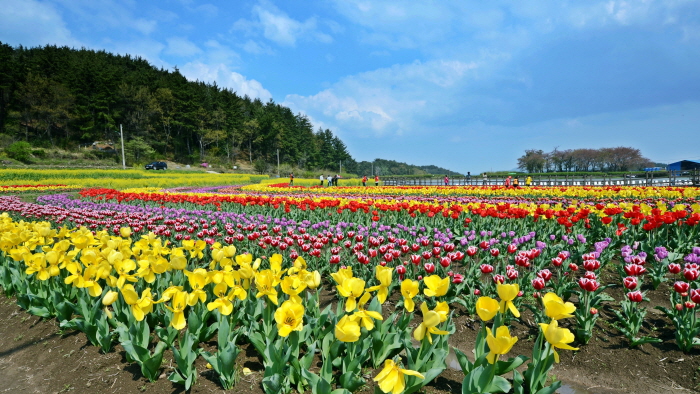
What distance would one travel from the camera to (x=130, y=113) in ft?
213

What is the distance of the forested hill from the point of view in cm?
5547

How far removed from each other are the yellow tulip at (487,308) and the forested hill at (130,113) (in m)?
63.9

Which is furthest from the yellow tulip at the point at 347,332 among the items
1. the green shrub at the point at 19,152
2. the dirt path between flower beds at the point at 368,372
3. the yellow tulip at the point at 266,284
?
the green shrub at the point at 19,152

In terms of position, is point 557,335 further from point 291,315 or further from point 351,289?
point 291,315

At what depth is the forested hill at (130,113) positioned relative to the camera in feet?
182

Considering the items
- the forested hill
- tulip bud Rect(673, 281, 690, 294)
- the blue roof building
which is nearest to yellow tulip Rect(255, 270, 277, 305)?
tulip bud Rect(673, 281, 690, 294)

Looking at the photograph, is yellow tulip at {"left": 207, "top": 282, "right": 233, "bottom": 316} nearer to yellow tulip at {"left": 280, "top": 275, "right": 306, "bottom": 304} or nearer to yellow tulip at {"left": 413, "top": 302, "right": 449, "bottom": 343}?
yellow tulip at {"left": 280, "top": 275, "right": 306, "bottom": 304}

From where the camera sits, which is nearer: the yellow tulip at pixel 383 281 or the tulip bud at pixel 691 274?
the yellow tulip at pixel 383 281

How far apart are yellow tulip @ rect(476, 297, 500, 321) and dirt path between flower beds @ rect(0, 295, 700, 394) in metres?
0.98

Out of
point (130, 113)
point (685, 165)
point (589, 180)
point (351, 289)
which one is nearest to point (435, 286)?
point (351, 289)

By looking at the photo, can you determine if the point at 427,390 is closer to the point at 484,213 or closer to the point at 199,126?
the point at 484,213

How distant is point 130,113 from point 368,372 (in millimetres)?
76305

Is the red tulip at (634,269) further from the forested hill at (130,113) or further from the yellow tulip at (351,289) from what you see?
the forested hill at (130,113)

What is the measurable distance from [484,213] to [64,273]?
6.06 m
